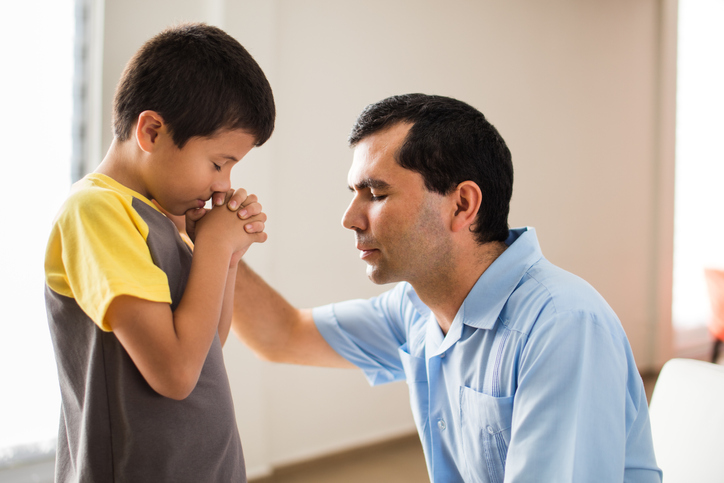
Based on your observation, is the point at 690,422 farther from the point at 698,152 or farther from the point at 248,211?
the point at 698,152

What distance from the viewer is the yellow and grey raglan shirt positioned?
71 centimetres

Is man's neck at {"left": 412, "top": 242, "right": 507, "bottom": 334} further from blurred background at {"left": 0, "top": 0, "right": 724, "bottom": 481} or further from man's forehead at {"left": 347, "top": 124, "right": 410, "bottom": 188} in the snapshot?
blurred background at {"left": 0, "top": 0, "right": 724, "bottom": 481}

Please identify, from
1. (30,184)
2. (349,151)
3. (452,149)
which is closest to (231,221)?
(452,149)

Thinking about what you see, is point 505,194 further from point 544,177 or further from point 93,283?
point 544,177

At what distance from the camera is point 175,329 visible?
0.74 meters

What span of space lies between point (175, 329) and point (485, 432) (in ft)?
2.26

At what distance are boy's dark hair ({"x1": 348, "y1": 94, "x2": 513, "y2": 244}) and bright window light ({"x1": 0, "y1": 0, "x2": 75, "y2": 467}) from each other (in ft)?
4.00

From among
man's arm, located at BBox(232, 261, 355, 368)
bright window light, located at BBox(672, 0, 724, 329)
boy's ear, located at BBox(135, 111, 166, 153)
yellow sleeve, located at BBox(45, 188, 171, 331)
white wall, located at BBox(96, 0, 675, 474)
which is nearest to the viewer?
yellow sleeve, located at BBox(45, 188, 171, 331)

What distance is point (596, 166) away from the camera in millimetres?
3674

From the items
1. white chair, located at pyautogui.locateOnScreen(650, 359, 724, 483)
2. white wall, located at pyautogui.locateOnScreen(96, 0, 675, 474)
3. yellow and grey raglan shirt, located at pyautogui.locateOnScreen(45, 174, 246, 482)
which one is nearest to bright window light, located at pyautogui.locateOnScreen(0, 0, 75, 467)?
white wall, located at pyautogui.locateOnScreen(96, 0, 675, 474)

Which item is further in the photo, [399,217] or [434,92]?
[434,92]

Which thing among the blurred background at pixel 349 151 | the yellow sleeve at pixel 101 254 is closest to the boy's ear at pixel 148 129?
the yellow sleeve at pixel 101 254

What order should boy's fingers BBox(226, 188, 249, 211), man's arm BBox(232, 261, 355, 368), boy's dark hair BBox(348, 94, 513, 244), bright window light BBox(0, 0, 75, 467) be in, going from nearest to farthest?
boy's fingers BBox(226, 188, 249, 211) < boy's dark hair BBox(348, 94, 513, 244) < man's arm BBox(232, 261, 355, 368) < bright window light BBox(0, 0, 75, 467)

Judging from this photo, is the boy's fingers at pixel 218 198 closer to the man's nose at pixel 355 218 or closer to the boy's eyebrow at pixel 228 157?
the boy's eyebrow at pixel 228 157
